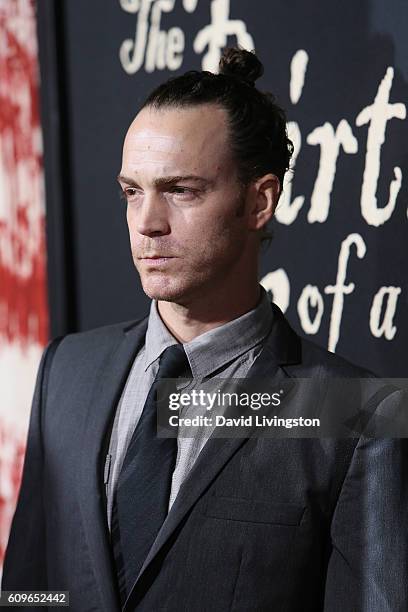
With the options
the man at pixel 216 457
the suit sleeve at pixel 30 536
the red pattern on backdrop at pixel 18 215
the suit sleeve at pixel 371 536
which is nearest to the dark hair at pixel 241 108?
the man at pixel 216 457

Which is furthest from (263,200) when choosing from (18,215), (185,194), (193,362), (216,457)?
(18,215)

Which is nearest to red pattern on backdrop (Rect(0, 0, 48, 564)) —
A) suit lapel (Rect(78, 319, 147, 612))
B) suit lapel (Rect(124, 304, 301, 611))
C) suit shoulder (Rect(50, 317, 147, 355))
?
suit shoulder (Rect(50, 317, 147, 355))

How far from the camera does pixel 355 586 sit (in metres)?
1.10

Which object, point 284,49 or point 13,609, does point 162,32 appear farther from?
point 13,609

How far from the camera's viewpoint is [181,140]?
1.10 meters

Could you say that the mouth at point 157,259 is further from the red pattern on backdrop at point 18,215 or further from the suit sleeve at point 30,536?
the red pattern on backdrop at point 18,215

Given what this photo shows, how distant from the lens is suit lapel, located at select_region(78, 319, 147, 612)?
44.7 inches

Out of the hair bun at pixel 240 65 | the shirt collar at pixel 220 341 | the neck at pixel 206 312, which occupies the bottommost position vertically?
the shirt collar at pixel 220 341

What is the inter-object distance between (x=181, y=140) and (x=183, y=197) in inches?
2.9

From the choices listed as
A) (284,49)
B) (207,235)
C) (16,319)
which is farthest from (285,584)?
(16,319)

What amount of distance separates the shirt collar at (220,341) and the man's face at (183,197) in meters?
0.07

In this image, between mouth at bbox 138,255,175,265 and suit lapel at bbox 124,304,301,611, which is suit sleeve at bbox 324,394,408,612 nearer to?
suit lapel at bbox 124,304,301,611

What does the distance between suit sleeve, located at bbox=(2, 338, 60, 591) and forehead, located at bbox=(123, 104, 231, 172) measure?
49 centimetres

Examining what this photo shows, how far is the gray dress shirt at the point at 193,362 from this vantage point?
45.3 inches
